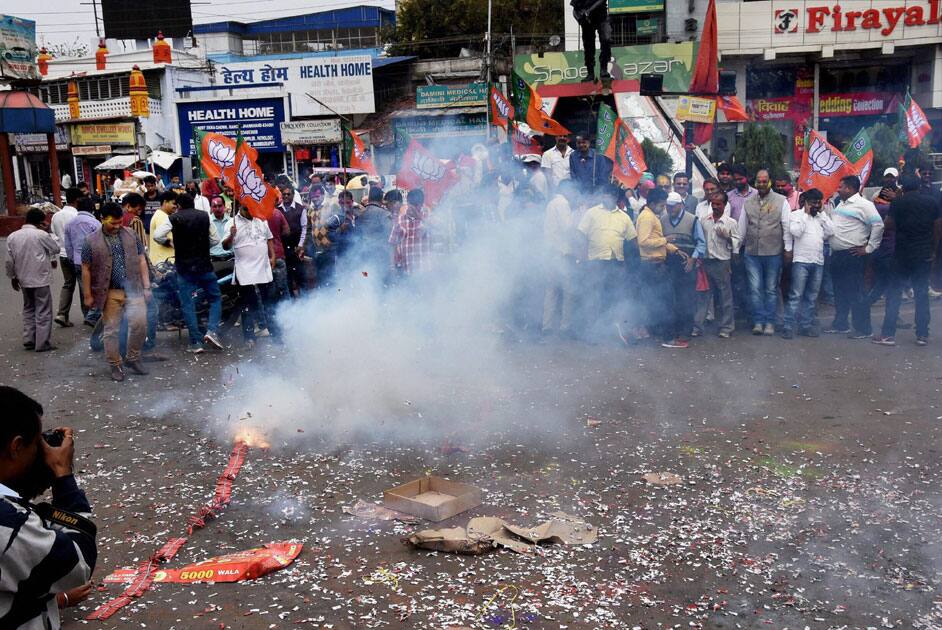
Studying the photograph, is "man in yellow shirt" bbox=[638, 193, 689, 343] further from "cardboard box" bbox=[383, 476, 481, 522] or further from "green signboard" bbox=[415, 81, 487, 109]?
"green signboard" bbox=[415, 81, 487, 109]

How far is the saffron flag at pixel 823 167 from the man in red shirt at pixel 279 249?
21.4 ft

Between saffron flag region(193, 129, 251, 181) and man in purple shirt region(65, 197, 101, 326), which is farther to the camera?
man in purple shirt region(65, 197, 101, 326)

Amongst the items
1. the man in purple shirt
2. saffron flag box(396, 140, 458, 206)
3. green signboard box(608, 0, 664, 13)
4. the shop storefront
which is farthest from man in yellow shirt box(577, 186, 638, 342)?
the shop storefront

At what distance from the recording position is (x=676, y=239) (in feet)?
32.6

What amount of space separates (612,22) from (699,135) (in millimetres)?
15651

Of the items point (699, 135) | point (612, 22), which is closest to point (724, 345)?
point (699, 135)

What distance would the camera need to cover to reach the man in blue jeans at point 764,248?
988 centimetres

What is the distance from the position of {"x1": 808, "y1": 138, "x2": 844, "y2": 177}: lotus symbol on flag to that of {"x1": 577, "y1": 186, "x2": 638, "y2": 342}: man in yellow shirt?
2.56 m

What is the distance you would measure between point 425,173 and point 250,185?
243 centimetres

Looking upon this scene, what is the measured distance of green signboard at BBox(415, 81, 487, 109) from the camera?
28.3 metres

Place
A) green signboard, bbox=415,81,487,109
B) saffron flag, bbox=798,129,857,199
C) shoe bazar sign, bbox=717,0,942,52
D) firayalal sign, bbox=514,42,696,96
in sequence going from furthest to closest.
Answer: green signboard, bbox=415,81,487,109
firayalal sign, bbox=514,42,696,96
shoe bazar sign, bbox=717,0,942,52
saffron flag, bbox=798,129,857,199

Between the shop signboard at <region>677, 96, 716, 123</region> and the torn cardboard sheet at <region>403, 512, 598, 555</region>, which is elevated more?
the shop signboard at <region>677, 96, 716, 123</region>

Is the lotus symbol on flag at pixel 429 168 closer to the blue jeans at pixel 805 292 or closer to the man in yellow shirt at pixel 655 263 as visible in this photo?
the man in yellow shirt at pixel 655 263

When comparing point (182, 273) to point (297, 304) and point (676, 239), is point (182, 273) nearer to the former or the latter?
point (297, 304)
